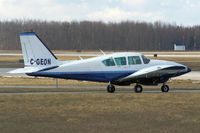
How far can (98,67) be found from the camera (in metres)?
26.2

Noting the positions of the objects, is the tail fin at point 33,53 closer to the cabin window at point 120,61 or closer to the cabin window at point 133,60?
the cabin window at point 120,61

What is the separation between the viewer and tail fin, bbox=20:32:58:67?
84.9 ft

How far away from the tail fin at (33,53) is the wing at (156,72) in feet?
14.7

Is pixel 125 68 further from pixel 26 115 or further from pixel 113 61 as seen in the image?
pixel 26 115

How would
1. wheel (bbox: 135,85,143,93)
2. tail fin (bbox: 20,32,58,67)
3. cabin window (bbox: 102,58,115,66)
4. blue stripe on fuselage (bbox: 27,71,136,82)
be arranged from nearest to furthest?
tail fin (bbox: 20,32,58,67)
blue stripe on fuselage (bbox: 27,71,136,82)
cabin window (bbox: 102,58,115,66)
wheel (bbox: 135,85,143,93)

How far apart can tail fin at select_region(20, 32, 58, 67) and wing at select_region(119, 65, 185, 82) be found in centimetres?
448

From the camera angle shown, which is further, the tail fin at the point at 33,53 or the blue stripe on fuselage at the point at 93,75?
the blue stripe on fuselage at the point at 93,75

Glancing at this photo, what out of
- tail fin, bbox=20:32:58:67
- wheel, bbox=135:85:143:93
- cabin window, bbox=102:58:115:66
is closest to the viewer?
tail fin, bbox=20:32:58:67

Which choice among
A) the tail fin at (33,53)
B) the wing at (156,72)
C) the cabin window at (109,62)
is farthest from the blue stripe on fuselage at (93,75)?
the tail fin at (33,53)

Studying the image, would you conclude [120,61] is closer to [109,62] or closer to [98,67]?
[109,62]

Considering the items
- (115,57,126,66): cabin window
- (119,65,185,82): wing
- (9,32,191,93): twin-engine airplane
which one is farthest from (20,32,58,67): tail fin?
(119,65,185,82): wing

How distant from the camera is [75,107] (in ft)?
66.0

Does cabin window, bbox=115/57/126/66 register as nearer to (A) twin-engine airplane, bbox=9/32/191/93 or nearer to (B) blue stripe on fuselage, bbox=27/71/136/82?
(A) twin-engine airplane, bbox=9/32/191/93

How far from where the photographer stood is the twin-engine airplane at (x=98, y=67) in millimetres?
25922
